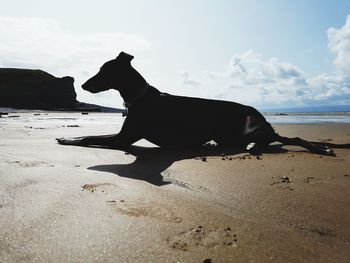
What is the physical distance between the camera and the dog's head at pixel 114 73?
701cm

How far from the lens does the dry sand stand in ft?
6.12

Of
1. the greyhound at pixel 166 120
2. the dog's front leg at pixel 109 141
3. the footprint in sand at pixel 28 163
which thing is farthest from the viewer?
the greyhound at pixel 166 120

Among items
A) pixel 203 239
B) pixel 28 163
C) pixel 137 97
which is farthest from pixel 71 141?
pixel 203 239

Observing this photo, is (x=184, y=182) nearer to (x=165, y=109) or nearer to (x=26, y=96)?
(x=165, y=109)

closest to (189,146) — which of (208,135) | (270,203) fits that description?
(208,135)

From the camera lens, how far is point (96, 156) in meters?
5.49

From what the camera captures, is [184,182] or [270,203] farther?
[184,182]

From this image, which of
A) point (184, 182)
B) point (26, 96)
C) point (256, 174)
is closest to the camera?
point (184, 182)

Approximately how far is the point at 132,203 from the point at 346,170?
2.86m

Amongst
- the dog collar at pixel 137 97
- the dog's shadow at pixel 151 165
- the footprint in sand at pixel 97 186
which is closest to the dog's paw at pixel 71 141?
the dog's shadow at pixel 151 165

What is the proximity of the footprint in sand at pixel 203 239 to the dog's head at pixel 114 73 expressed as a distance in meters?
5.24

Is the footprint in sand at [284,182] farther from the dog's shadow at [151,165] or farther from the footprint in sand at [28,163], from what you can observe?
the footprint in sand at [28,163]

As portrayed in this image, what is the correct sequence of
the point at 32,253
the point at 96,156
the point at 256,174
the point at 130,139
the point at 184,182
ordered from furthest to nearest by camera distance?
the point at 130,139 < the point at 96,156 < the point at 256,174 < the point at 184,182 < the point at 32,253

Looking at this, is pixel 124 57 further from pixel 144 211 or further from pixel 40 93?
pixel 40 93
